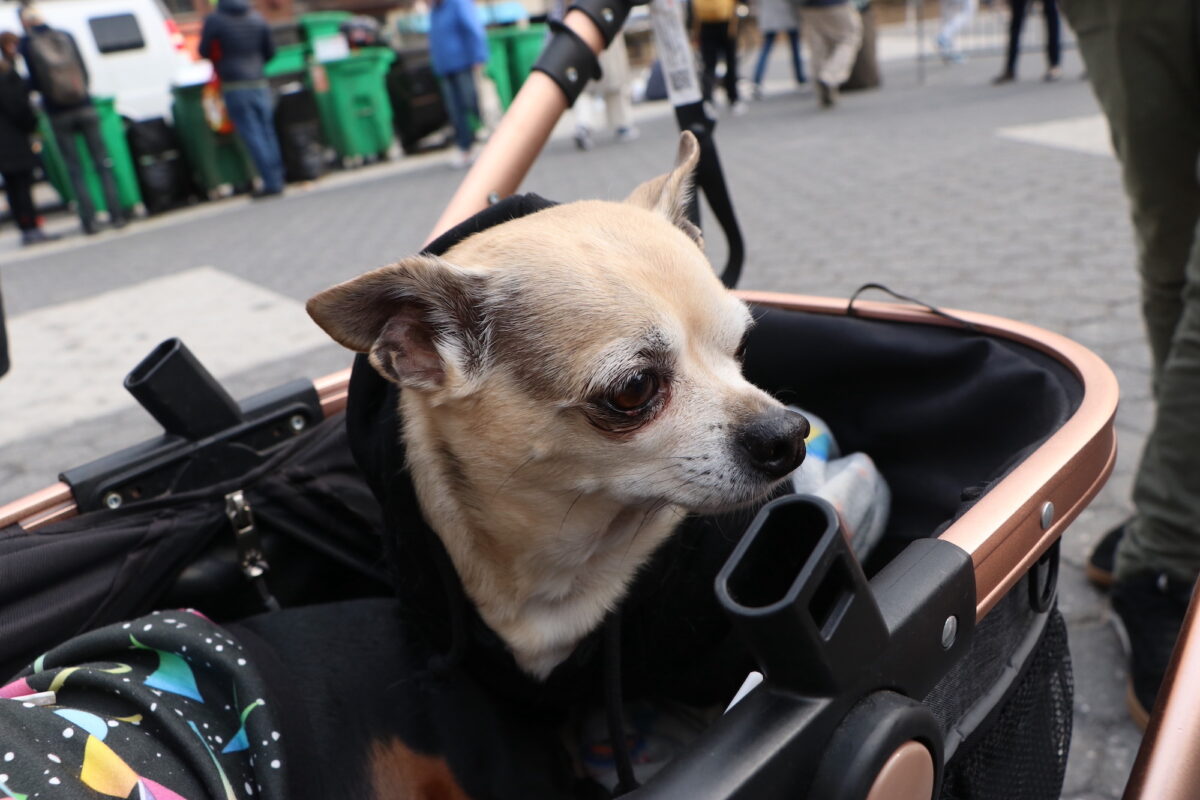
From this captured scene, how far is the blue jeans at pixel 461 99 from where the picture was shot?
10273 mm

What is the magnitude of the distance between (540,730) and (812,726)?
32.3 inches

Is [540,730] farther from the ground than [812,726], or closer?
closer

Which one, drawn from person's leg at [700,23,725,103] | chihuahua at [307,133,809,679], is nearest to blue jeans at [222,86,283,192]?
person's leg at [700,23,725,103]

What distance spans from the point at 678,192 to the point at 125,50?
1159 centimetres

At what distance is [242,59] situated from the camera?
9.52 meters

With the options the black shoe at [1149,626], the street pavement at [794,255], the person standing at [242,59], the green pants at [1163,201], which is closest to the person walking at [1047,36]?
the street pavement at [794,255]

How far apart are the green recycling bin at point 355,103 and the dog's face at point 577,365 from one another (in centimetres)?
1059

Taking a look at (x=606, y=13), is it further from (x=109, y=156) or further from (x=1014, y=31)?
(x=1014, y=31)

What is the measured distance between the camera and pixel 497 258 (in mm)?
1527

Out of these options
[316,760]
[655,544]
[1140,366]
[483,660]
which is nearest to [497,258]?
[655,544]

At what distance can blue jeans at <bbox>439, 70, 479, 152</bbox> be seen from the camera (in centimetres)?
1027

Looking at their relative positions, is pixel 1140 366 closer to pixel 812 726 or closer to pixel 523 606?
pixel 523 606

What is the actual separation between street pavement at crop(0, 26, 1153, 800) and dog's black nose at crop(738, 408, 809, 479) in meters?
1.15

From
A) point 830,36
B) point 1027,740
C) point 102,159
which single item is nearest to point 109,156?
point 102,159
